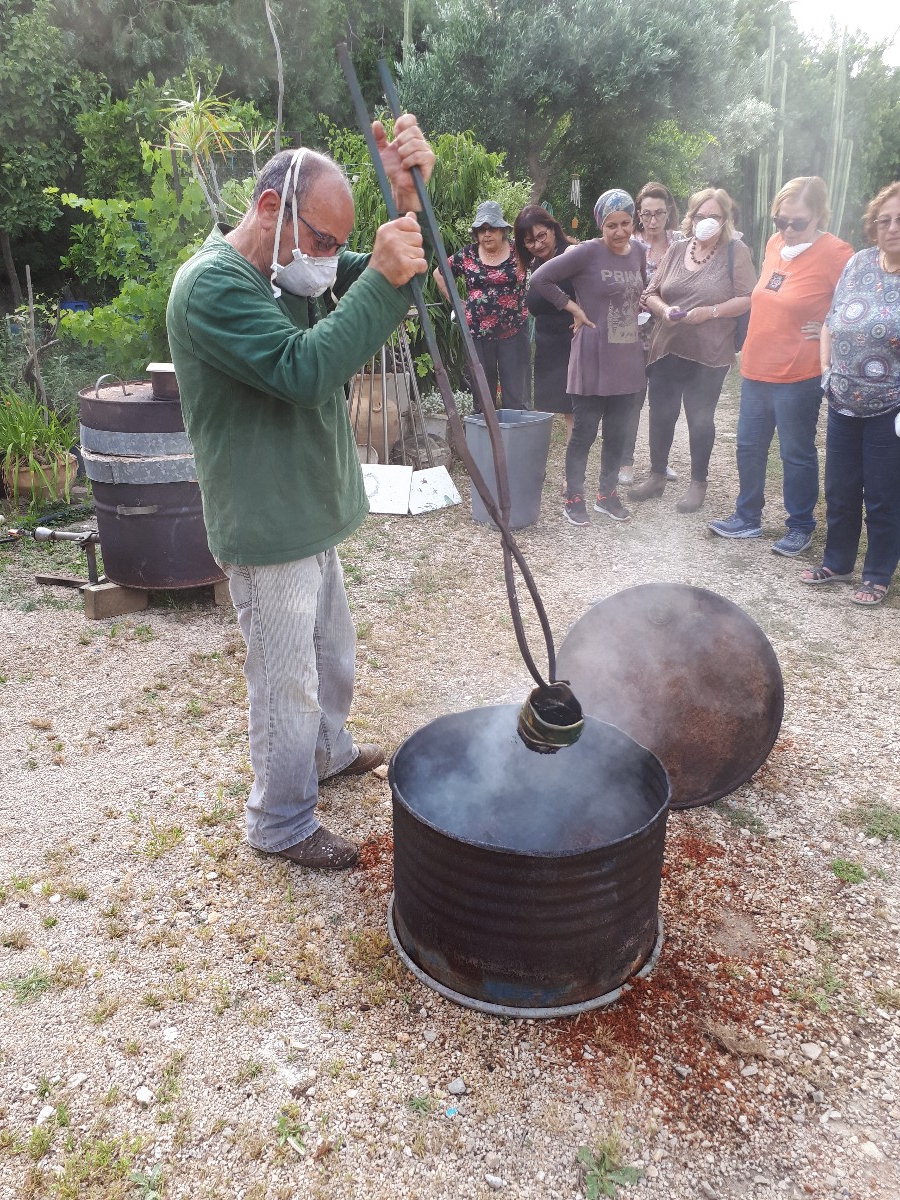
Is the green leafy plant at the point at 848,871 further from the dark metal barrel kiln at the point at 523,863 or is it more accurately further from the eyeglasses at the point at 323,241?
the eyeglasses at the point at 323,241

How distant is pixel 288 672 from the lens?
101 inches

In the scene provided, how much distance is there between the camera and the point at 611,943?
2191mm

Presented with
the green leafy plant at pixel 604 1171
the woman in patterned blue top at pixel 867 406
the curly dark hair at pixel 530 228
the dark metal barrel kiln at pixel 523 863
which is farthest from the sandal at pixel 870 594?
the green leafy plant at pixel 604 1171

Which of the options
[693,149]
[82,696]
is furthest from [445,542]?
[693,149]

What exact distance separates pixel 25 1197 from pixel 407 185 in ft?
8.20

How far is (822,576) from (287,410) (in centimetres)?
393

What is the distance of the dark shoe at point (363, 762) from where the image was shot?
10.9ft

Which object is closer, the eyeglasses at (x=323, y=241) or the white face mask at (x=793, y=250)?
the eyeglasses at (x=323, y=241)

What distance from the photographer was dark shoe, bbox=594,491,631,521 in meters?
6.32

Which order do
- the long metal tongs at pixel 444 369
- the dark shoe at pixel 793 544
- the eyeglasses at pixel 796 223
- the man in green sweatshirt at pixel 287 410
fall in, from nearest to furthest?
the long metal tongs at pixel 444 369 < the man in green sweatshirt at pixel 287 410 < the eyeglasses at pixel 796 223 < the dark shoe at pixel 793 544

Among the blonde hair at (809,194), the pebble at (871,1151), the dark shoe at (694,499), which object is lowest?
the pebble at (871,1151)

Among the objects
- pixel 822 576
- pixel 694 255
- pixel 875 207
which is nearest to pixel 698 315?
pixel 694 255

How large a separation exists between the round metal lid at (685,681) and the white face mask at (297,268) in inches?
58.0

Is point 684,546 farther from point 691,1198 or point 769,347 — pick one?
point 691,1198
